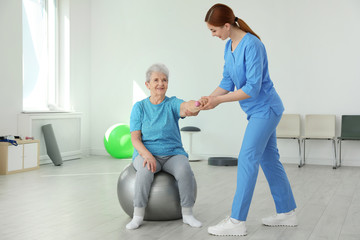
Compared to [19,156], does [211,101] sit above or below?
above

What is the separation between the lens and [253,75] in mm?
2453

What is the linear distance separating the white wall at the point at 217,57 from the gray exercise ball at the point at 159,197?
3.60 m

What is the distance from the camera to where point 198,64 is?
660cm

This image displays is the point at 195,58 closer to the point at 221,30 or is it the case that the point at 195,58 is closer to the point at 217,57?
the point at 217,57

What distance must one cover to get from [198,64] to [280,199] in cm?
405

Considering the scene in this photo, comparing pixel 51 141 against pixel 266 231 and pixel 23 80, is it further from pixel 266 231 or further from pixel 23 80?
pixel 266 231

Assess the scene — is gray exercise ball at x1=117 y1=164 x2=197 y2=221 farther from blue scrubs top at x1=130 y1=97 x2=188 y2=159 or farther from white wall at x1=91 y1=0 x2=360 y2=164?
white wall at x1=91 y1=0 x2=360 y2=164

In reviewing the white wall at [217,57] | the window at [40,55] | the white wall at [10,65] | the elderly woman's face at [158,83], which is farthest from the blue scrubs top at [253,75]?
the window at [40,55]

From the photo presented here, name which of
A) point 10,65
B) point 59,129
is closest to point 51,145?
point 59,129

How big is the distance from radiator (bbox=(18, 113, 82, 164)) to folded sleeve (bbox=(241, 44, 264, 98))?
3.98m

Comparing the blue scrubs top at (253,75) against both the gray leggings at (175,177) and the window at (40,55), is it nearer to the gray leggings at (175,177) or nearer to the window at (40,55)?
the gray leggings at (175,177)

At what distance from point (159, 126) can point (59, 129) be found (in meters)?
3.78

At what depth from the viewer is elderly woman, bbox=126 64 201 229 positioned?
2.78 meters

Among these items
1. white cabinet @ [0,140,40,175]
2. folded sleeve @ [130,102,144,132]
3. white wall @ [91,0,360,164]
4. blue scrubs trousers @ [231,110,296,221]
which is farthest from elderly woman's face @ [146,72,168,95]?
white wall @ [91,0,360,164]
